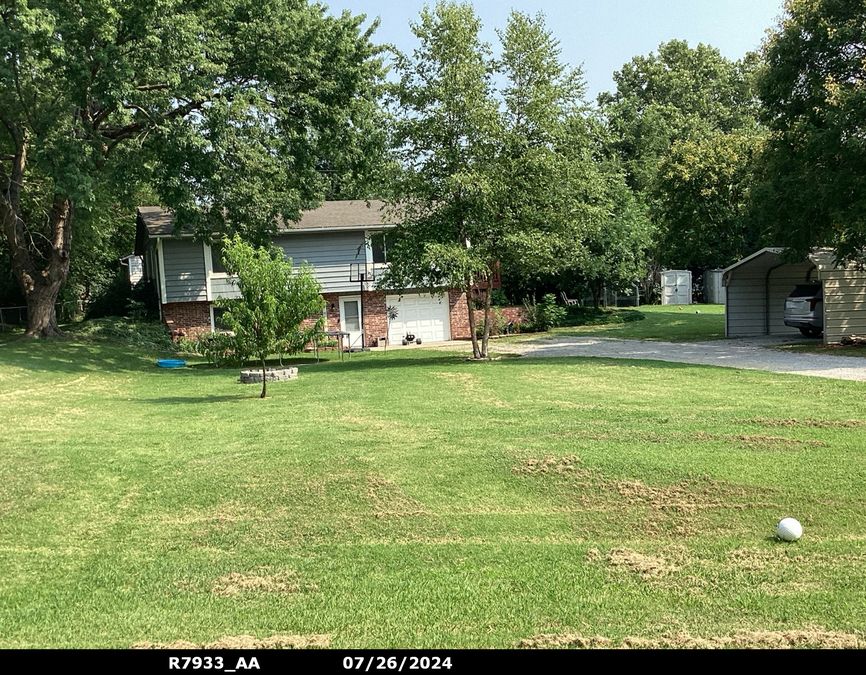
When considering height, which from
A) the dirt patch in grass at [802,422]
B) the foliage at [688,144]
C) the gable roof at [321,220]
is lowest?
the dirt patch in grass at [802,422]

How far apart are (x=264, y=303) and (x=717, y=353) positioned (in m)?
12.0

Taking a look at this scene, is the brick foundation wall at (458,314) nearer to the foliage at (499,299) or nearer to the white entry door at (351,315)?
the foliage at (499,299)

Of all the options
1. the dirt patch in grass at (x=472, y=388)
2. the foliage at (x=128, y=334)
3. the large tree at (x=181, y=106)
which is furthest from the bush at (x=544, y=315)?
the dirt patch in grass at (x=472, y=388)

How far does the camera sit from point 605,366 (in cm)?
1723

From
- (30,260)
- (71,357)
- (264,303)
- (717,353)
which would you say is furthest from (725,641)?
(30,260)

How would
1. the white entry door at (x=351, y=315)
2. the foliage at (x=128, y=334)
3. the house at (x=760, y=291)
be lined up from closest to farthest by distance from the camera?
the house at (x=760, y=291) < the foliage at (x=128, y=334) < the white entry door at (x=351, y=315)

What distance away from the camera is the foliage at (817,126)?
58.1ft

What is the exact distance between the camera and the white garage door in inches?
1197

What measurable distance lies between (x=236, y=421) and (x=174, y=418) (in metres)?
1.15

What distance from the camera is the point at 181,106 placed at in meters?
21.4

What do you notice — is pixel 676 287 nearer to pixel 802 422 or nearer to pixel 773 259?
pixel 773 259

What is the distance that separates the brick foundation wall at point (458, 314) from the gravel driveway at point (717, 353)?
419cm

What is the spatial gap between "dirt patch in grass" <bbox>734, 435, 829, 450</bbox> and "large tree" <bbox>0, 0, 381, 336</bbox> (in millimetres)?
15875

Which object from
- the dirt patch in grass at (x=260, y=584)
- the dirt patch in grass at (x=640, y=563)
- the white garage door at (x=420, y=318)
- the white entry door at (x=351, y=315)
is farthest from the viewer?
the white garage door at (x=420, y=318)
